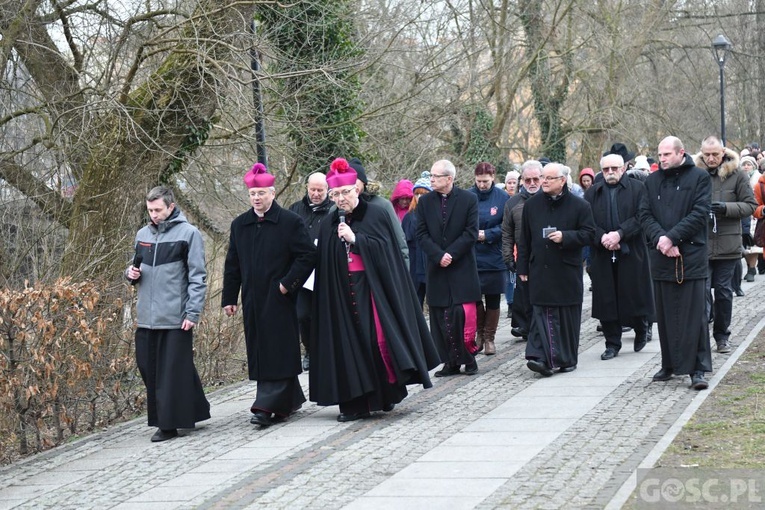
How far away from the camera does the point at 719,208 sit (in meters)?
11.7

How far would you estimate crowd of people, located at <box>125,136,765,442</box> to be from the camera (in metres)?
9.36

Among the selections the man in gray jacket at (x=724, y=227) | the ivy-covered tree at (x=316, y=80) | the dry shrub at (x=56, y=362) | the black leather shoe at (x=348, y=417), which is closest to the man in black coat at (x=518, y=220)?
the man in gray jacket at (x=724, y=227)

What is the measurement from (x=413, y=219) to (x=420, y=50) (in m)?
8.50

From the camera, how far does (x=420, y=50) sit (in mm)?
21078

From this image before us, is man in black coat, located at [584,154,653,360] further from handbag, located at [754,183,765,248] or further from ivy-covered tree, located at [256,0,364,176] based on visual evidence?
ivy-covered tree, located at [256,0,364,176]

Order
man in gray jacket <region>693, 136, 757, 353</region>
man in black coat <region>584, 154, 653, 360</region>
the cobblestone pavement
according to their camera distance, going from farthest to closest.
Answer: man in black coat <region>584, 154, 653, 360</region>, man in gray jacket <region>693, 136, 757, 353</region>, the cobblestone pavement

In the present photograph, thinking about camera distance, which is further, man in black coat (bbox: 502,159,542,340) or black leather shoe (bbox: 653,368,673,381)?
man in black coat (bbox: 502,159,542,340)

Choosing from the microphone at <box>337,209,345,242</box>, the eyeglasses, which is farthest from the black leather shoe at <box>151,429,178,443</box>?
the eyeglasses

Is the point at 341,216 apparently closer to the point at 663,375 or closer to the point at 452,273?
the point at 452,273

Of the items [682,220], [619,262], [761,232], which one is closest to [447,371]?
[619,262]

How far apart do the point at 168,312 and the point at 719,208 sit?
553cm

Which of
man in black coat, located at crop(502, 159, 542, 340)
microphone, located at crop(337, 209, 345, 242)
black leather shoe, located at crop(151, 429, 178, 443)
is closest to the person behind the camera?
black leather shoe, located at crop(151, 429, 178, 443)

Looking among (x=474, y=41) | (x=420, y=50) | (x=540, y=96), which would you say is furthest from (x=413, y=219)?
(x=540, y=96)

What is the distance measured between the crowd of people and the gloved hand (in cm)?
2
